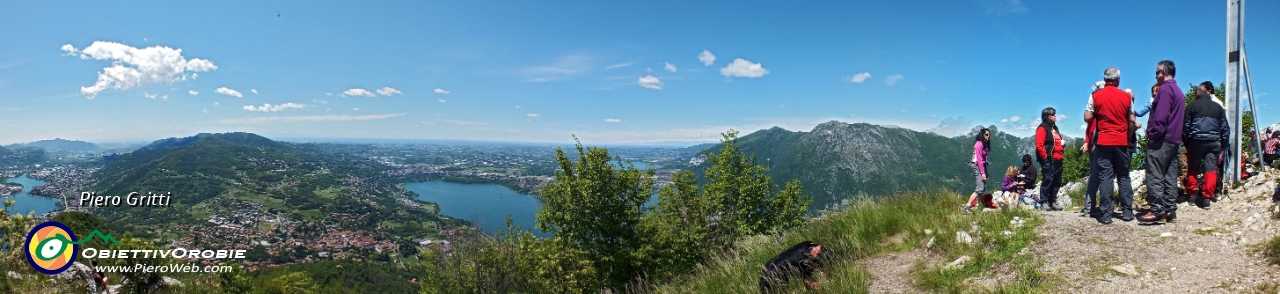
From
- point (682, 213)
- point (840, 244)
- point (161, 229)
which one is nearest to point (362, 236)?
point (161, 229)

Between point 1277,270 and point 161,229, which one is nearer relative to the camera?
point 1277,270

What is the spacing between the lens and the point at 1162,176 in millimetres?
5668

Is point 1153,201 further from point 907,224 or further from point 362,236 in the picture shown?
point 362,236

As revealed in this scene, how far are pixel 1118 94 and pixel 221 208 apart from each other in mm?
127322

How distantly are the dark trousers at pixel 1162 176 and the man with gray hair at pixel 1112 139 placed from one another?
210mm

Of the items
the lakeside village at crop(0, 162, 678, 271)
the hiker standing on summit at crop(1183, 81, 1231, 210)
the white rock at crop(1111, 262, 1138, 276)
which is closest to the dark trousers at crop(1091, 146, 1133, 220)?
the hiker standing on summit at crop(1183, 81, 1231, 210)

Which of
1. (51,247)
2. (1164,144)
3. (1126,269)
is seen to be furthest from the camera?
(51,247)

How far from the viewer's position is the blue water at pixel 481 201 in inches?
4350

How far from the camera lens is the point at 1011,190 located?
840cm

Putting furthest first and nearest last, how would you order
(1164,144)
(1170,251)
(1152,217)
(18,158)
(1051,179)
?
(18,158)
(1051,179)
(1164,144)
(1152,217)
(1170,251)

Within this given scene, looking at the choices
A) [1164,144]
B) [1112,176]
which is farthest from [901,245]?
[1164,144]

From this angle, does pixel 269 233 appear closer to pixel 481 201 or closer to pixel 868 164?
pixel 481 201

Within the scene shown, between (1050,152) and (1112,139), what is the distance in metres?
2.25

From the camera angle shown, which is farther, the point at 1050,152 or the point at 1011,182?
the point at 1011,182
